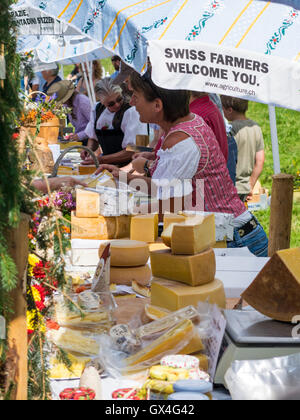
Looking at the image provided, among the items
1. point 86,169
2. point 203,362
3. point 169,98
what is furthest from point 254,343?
point 86,169

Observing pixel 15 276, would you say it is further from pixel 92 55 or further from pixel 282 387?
pixel 92 55

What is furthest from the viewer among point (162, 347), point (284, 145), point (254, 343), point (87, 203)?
point (284, 145)

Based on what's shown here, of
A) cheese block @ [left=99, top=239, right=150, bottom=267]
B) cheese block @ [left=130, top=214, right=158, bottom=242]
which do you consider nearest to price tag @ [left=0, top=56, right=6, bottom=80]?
cheese block @ [left=99, top=239, right=150, bottom=267]

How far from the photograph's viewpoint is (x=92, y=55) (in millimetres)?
9648

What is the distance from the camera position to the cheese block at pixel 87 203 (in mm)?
2949

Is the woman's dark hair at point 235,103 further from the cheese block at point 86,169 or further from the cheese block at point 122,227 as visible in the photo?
the cheese block at point 122,227

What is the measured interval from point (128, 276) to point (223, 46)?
68.9 inches

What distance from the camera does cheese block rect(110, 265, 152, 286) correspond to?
7.98 feet

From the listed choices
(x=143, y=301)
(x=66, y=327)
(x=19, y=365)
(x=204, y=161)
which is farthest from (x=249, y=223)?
(x=19, y=365)

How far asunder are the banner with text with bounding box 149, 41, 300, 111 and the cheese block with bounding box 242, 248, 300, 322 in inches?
78.9

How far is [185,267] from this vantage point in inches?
76.3

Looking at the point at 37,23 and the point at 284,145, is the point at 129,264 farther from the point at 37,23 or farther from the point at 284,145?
the point at 284,145

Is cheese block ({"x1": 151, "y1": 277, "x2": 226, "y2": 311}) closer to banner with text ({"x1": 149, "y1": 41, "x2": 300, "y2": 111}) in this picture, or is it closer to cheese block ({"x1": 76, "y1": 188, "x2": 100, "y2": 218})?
cheese block ({"x1": 76, "y1": 188, "x2": 100, "y2": 218})

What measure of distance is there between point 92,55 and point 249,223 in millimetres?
6916
